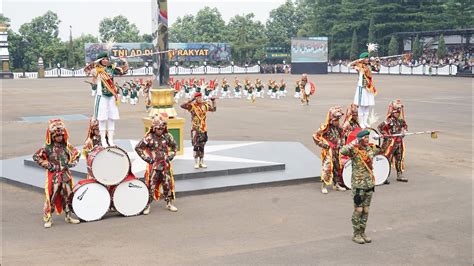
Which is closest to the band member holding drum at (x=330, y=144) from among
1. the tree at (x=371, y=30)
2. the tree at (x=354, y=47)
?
the tree at (x=371, y=30)

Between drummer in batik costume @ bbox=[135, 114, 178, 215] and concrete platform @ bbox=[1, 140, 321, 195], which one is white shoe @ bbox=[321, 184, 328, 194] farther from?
drummer in batik costume @ bbox=[135, 114, 178, 215]

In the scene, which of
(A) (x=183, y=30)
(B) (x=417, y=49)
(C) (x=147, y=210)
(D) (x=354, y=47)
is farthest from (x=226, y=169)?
(A) (x=183, y=30)

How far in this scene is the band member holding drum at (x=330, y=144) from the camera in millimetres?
11383

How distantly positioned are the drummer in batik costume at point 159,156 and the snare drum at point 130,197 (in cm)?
23

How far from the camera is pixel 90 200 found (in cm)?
946

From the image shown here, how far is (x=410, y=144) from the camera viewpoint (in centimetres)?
1719

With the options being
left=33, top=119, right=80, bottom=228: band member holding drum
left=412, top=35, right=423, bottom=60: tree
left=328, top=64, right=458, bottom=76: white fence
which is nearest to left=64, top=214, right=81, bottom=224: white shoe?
left=33, top=119, right=80, bottom=228: band member holding drum

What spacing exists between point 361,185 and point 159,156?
3.69 meters

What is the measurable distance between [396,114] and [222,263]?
22.0 ft

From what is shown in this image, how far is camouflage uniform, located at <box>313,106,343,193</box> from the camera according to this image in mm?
11391

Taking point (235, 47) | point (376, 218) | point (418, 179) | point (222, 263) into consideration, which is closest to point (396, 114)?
point (418, 179)

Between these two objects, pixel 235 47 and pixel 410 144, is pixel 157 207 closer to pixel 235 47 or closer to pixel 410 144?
pixel 410 144

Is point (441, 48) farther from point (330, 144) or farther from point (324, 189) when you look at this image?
point (324, 189)

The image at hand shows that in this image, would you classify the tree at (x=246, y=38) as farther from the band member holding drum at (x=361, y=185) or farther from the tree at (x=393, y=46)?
the band member holding drum at (x=361, y=185)
